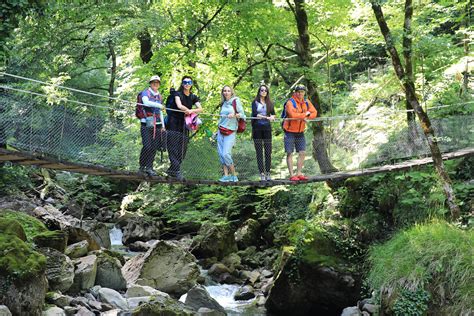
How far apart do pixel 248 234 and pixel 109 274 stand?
3.88 meters

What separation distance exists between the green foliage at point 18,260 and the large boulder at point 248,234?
526cm

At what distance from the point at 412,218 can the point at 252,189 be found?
432 centimetres

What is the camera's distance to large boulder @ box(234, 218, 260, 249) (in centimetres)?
1039

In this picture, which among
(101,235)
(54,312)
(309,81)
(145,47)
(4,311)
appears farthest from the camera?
(145,47)

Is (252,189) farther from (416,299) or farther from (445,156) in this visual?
(416,299)

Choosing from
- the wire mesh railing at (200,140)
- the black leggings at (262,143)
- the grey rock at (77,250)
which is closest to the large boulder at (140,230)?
the wire mesh railing at (200,140)

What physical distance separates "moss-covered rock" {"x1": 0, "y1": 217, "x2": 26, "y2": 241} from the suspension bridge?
866 mm

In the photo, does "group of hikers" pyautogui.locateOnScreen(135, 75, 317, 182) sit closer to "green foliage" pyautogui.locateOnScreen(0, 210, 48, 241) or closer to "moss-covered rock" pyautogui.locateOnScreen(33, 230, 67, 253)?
"moss-covered rock" pyautogui.locateOnScreen(33, 230, 67, 253)

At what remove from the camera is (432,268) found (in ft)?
18.7

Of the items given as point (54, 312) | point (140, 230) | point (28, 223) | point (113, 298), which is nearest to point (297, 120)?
point (113, 298)

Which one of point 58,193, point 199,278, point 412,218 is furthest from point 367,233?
point 58,193

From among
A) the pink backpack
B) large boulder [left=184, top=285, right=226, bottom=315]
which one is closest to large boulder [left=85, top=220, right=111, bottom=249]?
large boulder [left=184, top=285, right=226, bottom=315]

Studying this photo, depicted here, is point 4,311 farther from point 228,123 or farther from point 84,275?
point 228,123

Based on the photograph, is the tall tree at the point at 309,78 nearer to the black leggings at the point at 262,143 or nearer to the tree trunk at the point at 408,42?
the tree trunk at the point at 408,42
